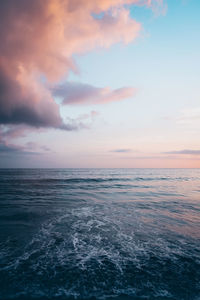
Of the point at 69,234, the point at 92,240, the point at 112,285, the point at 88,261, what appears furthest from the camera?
the point at 69,234

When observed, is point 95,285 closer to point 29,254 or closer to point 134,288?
point 134,288

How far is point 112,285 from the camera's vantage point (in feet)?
11.8

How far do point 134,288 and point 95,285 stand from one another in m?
1.02

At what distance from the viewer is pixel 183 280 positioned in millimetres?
3744

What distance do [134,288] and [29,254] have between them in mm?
3751

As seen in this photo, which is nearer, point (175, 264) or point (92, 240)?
point (175, 264)

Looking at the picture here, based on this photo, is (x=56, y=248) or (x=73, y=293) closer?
(x=73, y=293)

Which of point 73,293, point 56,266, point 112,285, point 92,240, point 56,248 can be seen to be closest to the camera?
point 73,293

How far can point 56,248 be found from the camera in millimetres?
5418

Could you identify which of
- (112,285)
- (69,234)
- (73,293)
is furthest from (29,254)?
(112,285)

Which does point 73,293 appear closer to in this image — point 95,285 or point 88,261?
point 95,285

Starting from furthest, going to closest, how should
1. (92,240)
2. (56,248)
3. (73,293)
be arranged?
(92,240), (56,248), (73,293)

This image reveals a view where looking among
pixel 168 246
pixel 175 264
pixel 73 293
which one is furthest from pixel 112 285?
pixel 168 246

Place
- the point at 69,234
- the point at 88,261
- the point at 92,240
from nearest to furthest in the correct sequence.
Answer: the point at 88,261, the point at 92,240, the point at 69,234
